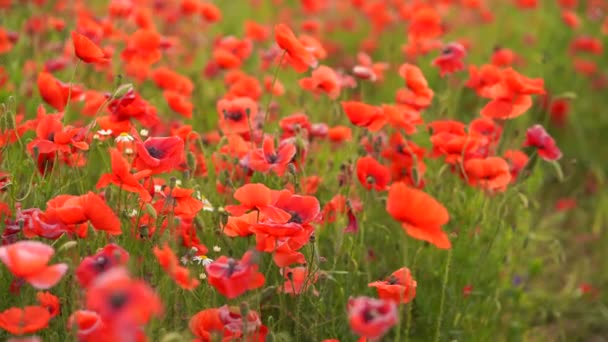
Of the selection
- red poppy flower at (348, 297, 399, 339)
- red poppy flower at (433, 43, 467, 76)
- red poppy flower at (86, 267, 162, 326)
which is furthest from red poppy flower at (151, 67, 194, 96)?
red poppy flower at (86, 267, 162, 326)

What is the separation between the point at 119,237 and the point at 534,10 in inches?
165

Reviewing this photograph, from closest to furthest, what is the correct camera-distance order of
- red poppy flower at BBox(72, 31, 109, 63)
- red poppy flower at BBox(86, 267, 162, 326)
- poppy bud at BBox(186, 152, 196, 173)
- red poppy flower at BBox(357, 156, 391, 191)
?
red poppy flower at BBox(86, 267, 162, 326) → red poppy flower at BBox(72, 31, 109, 63) → poppy bud at BBox(186, 152, 196, 173) → red poppy flower at BBox(357, 156, 391, 191)

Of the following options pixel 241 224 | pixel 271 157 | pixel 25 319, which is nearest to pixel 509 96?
pixel 271 157

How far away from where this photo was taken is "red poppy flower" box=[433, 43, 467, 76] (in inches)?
112

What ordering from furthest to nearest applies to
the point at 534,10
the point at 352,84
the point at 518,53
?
the point at 534,10 < the point at 518,53 < the point at 352,84

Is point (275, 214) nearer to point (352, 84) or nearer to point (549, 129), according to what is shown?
point (352, 84)

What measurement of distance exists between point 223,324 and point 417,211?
1.52ft

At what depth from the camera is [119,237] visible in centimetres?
203

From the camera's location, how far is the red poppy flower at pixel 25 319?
141cm

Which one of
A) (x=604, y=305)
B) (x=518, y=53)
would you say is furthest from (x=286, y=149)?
(x=518, y=53)

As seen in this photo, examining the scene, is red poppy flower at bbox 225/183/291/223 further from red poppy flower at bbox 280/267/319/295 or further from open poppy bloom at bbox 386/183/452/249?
open poppy bloom at bbox 386/183/452/249

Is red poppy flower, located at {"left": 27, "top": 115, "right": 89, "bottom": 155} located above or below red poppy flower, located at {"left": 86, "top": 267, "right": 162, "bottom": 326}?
below

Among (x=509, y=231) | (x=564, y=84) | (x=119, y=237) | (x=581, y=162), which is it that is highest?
(x=119, y=237)

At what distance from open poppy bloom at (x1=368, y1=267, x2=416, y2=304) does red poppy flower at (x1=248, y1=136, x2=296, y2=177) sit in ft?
1.39
